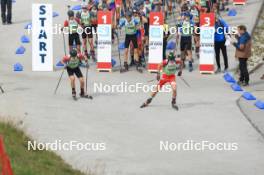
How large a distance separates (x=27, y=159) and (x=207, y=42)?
12.1 m

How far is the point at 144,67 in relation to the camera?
85.7ft

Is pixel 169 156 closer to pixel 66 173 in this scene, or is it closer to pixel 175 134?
pixel 175 134

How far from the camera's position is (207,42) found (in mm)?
25109

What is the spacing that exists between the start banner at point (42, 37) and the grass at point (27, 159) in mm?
8722

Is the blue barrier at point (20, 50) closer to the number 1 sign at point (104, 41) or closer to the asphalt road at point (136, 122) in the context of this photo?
the asphalt road at point (136, 122)

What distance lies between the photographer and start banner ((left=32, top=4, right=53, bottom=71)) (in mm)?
24891

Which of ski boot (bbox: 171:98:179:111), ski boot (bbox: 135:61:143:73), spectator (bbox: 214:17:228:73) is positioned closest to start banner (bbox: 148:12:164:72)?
ski boot (bbox: 135:61:143:73)

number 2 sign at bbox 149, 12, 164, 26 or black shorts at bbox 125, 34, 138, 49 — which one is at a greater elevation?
number 2 sign at bbox 149, 12, 164, 26

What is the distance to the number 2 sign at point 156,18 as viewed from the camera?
2477cm

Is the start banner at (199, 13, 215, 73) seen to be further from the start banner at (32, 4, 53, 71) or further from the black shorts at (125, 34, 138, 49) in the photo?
the start banner at (32, 4, 53, 71)

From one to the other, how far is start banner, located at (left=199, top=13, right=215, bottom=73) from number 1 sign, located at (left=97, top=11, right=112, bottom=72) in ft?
10.6

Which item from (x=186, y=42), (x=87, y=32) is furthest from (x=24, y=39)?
(x=186, y=42)

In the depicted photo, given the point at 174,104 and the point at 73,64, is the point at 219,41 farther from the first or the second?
the point at 73,64

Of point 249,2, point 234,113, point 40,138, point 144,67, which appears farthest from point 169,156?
point 249,2
